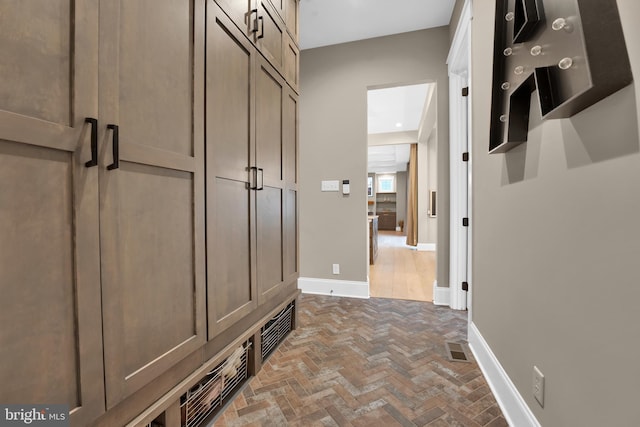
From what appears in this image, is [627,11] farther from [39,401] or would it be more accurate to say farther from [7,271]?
[39,401]

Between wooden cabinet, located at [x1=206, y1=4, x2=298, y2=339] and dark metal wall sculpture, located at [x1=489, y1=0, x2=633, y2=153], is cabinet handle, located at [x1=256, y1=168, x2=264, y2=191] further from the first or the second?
dark metal wall sculpture, located at [x1=489, y1=0, x2=633, y2=153]

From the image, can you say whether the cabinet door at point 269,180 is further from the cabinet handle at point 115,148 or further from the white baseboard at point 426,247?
the white baseboard at point 426,247

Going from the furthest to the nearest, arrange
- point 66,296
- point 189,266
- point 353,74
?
point 353,74 < point 189,266 < point 66,296

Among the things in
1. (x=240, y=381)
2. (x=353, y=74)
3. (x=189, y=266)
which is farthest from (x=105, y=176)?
(x=353, y=74)

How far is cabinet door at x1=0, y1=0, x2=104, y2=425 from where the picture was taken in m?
0.63

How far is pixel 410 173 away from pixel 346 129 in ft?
17.1

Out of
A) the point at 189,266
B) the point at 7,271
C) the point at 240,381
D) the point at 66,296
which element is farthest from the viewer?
the point at 240,381

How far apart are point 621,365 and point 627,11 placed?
35.6 inches

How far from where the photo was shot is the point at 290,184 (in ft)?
6.99

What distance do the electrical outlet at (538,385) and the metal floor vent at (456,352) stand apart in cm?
80

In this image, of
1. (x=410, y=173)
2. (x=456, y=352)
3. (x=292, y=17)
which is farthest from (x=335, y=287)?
(x=410, y=173)

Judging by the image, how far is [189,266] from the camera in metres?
1.15

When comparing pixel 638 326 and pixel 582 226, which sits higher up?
pixel 582 226

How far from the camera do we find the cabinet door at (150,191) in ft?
2.71
